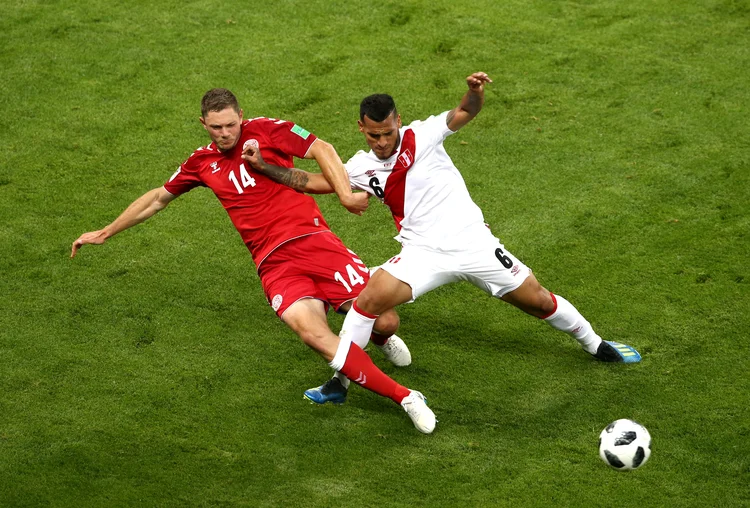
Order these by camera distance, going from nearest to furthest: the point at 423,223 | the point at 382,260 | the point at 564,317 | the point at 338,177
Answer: the point at 338,177 → the point at 423,223 → the point at 564,317 → the point at 382,260

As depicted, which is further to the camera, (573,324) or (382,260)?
(382,260)

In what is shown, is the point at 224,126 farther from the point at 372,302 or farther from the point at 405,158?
the point at 372,302

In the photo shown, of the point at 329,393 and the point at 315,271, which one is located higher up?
the point at 315,271

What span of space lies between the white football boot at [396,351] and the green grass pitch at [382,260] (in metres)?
0.07

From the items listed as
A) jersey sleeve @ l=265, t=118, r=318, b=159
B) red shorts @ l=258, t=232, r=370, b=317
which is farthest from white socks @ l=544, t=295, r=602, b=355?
jersey sleeve @ l=265, t=118, r=318, b=159

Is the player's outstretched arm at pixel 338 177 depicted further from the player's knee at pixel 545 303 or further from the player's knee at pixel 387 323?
the player's knee at pixel 545 303

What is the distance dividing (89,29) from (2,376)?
5.30 metres

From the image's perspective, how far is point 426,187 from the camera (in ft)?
19.6

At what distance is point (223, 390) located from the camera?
6.24m

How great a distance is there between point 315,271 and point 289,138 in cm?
88

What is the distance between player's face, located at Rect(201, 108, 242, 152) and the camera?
6.11 m

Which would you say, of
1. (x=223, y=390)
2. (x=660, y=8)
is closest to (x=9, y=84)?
(x=223, y=390)

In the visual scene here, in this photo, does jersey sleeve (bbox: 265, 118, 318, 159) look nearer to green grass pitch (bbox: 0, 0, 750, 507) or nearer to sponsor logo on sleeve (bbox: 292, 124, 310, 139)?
sponsor logo on sleeve (bbox: 292, 124, 310, 139)

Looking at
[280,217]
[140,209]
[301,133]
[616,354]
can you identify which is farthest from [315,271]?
[616,354]
